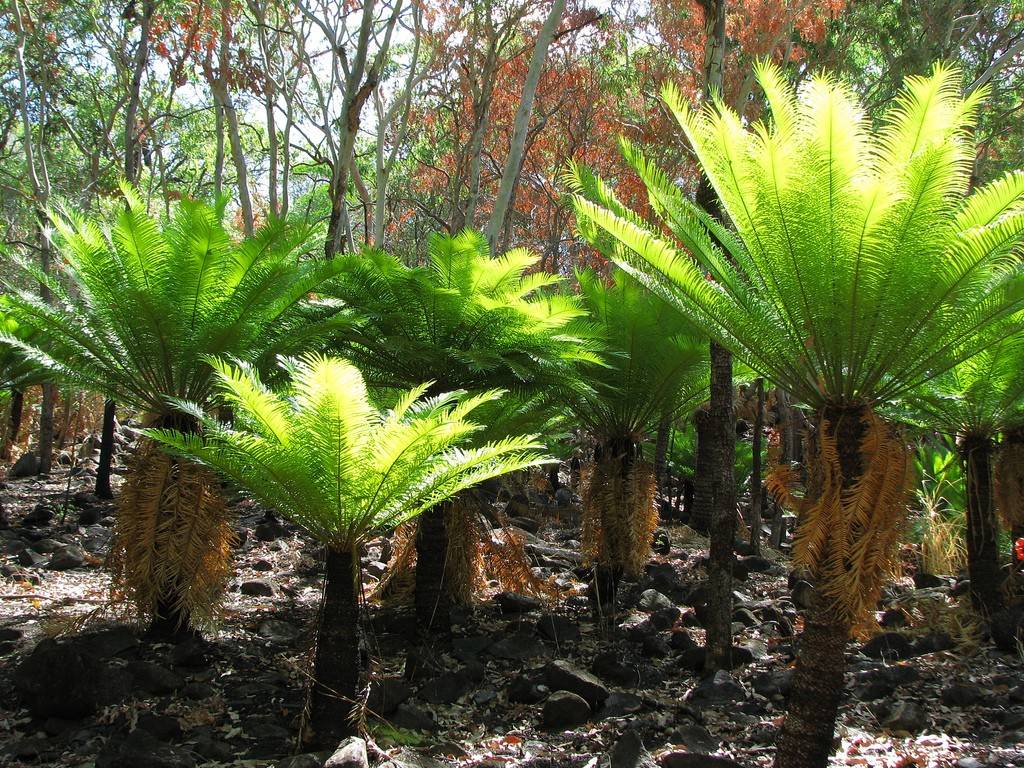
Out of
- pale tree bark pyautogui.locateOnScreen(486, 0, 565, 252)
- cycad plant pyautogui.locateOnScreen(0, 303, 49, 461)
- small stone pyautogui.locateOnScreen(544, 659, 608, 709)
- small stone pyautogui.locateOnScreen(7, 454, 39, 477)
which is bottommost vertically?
small stone pyautogui.locateOnScreen(544, 659, 608, 709)

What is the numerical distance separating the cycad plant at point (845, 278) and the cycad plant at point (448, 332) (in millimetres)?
1678

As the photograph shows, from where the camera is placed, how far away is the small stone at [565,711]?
184 inches

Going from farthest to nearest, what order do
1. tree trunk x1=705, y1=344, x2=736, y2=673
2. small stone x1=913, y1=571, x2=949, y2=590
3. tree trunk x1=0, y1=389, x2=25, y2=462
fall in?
tree trunk x1=0, y1=389, x2=25, y2=462, small stone x1=913, y1=571, x2=949, y2=590, tree trunk x1=705, y1=344, x2=736, y2=673

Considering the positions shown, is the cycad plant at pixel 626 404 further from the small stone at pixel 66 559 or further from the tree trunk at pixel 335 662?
the small stone at pixel 66 559

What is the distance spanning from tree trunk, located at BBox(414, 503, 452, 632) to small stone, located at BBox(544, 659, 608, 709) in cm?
121

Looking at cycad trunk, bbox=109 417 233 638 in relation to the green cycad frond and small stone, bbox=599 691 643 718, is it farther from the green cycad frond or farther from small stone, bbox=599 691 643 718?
small stone, bbox=599 691 643 718

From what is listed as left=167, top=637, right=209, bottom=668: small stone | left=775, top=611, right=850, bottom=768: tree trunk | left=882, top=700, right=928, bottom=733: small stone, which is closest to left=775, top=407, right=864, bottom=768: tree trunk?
left=775, top=611, right=850, bottom=768: tree trunk

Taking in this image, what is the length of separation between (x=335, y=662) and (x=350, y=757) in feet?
1.89

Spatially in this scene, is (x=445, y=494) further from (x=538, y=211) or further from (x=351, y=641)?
(x=538, y=211)

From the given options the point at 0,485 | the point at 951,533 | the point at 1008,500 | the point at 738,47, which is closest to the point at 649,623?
the point at 1008,500

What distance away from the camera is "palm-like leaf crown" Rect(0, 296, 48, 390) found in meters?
6.72

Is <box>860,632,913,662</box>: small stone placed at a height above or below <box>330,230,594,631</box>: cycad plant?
below

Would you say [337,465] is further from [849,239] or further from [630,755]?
[849,239]

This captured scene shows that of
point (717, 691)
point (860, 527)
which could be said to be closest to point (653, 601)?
point (717, 691)
